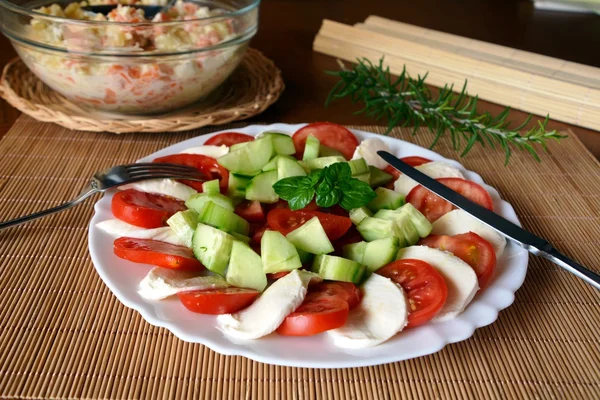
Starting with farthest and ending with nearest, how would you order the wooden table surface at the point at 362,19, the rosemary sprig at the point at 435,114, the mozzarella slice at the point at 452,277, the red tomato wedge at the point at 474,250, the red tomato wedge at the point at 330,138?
the wooden table surface at the point at 362,19 → the rosemary sprig at the point at 435,114 → the red tomato wedge at the point at 330,138 → the red tomato wedge at the point at 474,250 → the mozzarella slice at the point at 452,277

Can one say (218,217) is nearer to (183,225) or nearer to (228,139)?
(183,225)

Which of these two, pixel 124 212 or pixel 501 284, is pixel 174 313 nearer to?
pixel 124 212

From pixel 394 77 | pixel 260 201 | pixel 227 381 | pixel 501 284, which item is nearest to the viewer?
pixel 227 381

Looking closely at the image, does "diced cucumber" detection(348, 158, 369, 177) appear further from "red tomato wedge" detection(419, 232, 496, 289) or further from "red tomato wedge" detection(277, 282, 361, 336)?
"red tomato wedge" detection(277, 282, 361, 336)

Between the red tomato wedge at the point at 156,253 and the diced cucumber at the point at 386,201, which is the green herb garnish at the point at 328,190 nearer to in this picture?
the diced cucumber at the point at 386,201

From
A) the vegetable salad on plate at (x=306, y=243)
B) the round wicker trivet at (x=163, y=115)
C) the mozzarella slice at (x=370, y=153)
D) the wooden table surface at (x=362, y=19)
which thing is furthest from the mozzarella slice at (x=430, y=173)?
the round wicker trivet at (x=163, y=115)

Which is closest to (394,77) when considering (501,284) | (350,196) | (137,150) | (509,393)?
(137,150)
